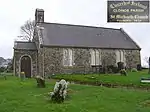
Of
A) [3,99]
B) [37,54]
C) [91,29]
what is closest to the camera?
[3,99]

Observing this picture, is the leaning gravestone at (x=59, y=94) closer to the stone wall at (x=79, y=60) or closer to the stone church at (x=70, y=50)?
the stone church at (x=70, y=50)

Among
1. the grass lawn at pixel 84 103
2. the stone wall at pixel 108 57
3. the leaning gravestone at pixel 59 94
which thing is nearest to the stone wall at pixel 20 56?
the stone wall at pixel 108 57

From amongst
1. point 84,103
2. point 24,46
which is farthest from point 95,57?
point 84,103

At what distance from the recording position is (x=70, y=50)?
45.9 m

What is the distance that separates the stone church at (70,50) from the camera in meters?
43.7

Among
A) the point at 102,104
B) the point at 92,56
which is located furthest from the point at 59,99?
the point at 92,56

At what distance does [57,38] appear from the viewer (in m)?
46.4

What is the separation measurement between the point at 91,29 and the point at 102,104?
→ 38187mm

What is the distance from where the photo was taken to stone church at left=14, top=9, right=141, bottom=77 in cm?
4369

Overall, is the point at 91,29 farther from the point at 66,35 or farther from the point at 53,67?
the point at 53,67

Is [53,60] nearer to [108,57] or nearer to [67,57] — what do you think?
[67,57]

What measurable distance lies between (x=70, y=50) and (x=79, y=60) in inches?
93.6

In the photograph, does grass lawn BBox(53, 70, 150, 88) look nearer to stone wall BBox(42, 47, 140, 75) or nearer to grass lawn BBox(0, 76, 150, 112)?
grass lawn BBox(0, 76, 150, 112)

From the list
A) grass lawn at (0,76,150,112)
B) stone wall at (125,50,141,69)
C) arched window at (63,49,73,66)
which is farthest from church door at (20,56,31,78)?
grass lawn at (0,76,150,112)
